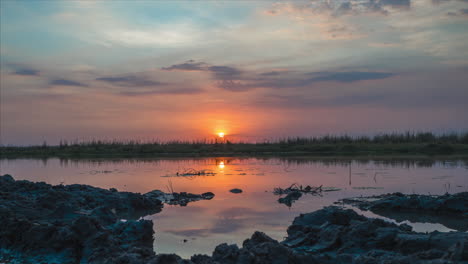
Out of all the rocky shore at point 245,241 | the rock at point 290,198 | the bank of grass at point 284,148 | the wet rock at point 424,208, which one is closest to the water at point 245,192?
the rock at point 290,198

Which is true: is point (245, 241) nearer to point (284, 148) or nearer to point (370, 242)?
point (370, 242)

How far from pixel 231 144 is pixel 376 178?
26.3 metres

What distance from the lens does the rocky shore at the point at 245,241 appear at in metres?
4.85

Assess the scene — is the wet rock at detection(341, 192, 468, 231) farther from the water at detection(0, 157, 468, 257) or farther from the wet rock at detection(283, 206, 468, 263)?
the wet rock at detection(283, 206, 468, 263)

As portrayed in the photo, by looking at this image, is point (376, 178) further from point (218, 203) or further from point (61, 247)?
point (61, 247)

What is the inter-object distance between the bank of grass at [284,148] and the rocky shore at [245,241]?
23.4 metres

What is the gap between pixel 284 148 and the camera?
1415 inches

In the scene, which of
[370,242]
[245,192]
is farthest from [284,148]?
[370,242]

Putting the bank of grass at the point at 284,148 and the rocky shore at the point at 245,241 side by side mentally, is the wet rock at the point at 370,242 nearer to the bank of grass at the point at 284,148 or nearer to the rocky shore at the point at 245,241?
the rocky shore at the point at 245,241

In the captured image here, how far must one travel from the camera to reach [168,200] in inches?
443

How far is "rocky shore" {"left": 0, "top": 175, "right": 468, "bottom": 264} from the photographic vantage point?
4.85 metres

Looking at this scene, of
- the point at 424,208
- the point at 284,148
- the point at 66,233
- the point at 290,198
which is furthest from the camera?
the point at 284,148

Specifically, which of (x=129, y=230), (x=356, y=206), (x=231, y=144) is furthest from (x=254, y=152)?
(x=129, y=230)

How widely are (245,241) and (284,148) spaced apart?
100 feet
